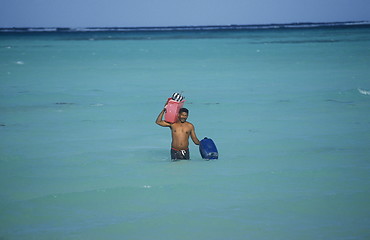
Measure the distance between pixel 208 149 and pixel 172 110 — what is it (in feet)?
3.00

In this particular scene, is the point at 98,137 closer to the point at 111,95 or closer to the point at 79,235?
the point at 79,235

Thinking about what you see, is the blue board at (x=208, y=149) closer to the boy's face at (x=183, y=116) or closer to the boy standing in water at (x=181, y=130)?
the boy standing in water at (x=181, y=130)

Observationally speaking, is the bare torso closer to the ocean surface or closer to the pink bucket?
the pink bucket

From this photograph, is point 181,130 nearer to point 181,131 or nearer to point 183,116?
point 181,131

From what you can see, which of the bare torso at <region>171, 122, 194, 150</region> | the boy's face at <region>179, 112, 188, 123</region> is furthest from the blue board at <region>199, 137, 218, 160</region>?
the boy's face at <region>179, 112, 188, 123</region>

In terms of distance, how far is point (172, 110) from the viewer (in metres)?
7.41

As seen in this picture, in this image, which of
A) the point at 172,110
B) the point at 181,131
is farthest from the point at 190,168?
the point at 172,110

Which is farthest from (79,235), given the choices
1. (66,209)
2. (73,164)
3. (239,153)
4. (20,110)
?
(20,110)

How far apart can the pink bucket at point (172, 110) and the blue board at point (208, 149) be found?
26.6 inches

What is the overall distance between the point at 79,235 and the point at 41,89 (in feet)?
43.6

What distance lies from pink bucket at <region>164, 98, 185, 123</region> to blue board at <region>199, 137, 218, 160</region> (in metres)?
0.67

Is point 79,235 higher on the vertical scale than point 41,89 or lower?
lower

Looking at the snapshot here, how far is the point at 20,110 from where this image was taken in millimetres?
13875

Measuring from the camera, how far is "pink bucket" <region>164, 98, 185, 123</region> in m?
7.32
